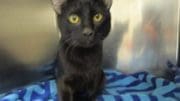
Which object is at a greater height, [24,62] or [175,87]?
[24,62]

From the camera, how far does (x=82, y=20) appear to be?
1324 mm

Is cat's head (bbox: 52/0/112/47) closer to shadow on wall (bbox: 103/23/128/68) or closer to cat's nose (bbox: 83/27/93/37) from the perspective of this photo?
cat's nose (bbox: 83/27/93/37)

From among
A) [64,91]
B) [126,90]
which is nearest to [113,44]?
[126,90]

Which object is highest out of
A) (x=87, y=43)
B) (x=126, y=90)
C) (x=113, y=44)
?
(x=87, y=43)

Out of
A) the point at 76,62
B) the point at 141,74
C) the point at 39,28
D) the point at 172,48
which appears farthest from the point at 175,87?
the point at 39,28

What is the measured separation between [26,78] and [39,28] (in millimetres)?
208

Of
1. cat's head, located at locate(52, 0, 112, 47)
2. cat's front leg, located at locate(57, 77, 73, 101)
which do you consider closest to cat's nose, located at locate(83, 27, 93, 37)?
cat's head, located at locate(52, 0, 112, 47)

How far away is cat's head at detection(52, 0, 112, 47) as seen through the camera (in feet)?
4.33

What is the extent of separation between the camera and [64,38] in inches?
54.5

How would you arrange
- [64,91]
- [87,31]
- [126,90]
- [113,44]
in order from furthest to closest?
[113,44] < [126,90] < [64,91] < [87,31]

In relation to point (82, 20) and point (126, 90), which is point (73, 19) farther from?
point (126, 90)

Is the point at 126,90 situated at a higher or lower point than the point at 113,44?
lower

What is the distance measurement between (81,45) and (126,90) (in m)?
0.35

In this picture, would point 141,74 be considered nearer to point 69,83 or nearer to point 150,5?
point 150,5
